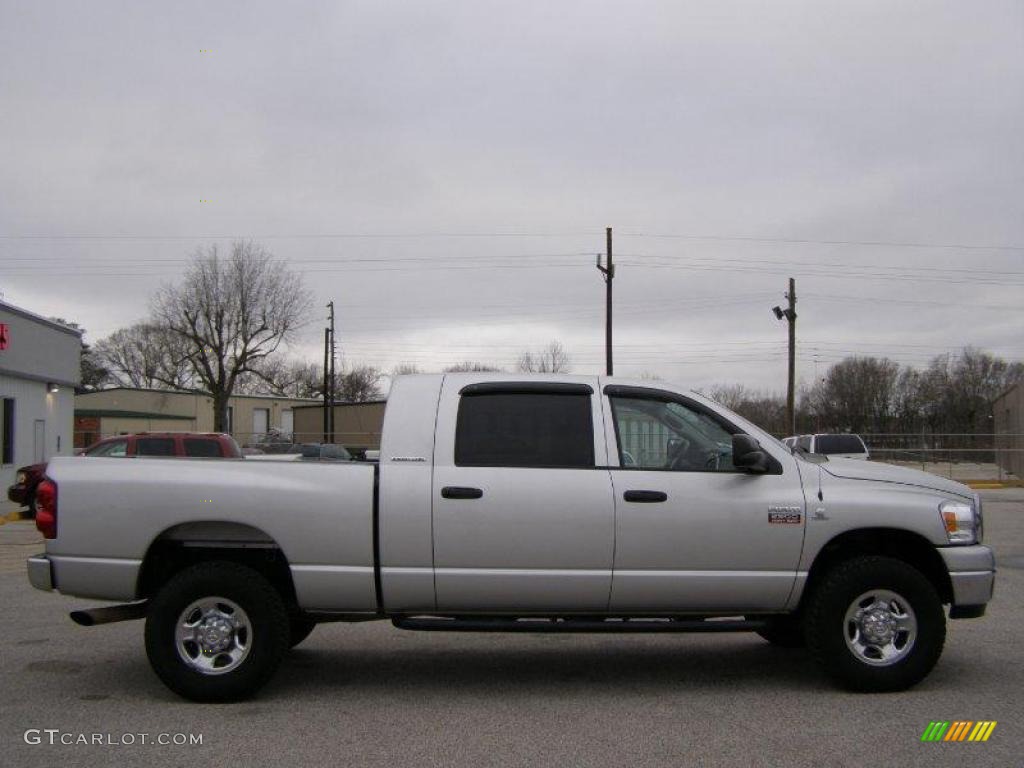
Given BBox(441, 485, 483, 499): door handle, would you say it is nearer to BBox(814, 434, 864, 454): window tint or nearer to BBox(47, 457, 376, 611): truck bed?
BBox(47, 457, 376, 611): truck bed

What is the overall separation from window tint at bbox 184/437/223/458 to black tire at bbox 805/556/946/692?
1360 centimetres

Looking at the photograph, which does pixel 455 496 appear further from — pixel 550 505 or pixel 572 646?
pixel 572 646

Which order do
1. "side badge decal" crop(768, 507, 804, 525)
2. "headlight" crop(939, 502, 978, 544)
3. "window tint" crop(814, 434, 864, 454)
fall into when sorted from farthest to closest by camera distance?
"window tint" crop(814, 434, 864, 454) → "headlight" crop(939, 502, 978, 544) → "side badge decal" crop(768, 507, 804, 525)

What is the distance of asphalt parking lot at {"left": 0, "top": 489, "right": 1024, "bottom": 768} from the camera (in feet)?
16.1

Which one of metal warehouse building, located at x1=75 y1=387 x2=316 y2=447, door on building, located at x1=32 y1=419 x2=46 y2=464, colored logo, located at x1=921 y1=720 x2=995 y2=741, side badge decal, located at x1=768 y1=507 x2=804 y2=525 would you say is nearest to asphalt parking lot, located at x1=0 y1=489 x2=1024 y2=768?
colored logo, located at x1=921 y1=720 x2=995 y2=741

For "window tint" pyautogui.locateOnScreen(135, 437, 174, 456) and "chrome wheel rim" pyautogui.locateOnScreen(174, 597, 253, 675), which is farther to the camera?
"window tint" pyautogui.locateOnScreen(135, 437, 174, 456)

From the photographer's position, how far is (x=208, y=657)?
5871 mm

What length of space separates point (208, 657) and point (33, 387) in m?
26.3

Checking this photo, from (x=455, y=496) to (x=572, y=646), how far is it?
7.89ft

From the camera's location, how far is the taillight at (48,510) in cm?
588

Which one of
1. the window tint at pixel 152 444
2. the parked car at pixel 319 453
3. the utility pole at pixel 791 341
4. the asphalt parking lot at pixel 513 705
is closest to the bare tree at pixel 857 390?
the utility pole at pixel 791 341

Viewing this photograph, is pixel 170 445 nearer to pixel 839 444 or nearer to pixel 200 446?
pixel 200 446

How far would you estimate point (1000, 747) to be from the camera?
4984 mm

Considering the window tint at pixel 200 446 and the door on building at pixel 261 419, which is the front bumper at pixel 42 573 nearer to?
the window tint at pixel 200 446
